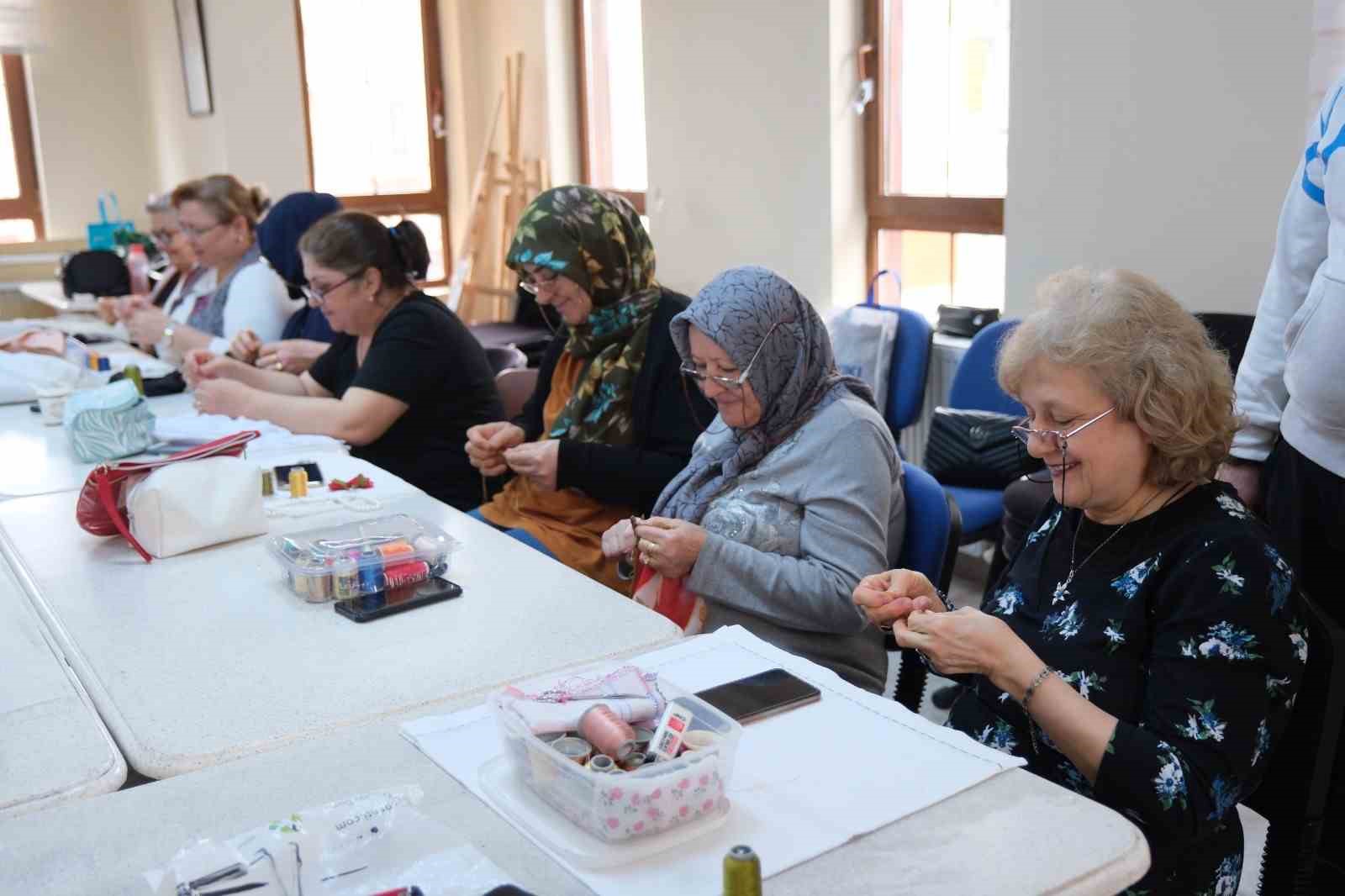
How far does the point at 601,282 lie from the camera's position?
256 centimetres

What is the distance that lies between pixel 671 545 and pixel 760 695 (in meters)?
0.54

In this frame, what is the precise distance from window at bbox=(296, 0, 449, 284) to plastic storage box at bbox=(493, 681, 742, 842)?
5.61 meters

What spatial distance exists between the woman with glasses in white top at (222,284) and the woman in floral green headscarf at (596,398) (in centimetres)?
166

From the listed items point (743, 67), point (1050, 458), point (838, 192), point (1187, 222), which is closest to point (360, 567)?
point (1050, 458)

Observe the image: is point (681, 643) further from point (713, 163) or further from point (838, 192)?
point (713, 163)

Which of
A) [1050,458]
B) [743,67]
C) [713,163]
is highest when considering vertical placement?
[743,67]

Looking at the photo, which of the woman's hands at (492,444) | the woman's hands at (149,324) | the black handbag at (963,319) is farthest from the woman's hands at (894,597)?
the woman's hands at (149,324)

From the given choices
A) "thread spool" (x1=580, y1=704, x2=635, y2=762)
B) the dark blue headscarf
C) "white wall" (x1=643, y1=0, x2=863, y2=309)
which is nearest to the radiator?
Result: "white wall" (x1=643, y1=0, x2=863, y2=309)

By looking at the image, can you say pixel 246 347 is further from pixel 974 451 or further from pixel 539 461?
pixel 974 451

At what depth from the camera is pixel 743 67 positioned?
4.57m

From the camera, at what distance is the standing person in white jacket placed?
163cm

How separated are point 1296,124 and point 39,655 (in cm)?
278

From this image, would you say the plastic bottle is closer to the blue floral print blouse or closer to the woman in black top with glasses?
the woman in black top with glasses

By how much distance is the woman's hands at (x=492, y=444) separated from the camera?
2615 millimetres
